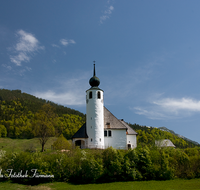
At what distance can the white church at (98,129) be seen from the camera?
35781 millimetres

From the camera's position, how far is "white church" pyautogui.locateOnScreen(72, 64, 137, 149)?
35.8 metres

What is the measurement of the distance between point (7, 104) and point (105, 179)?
13839cm

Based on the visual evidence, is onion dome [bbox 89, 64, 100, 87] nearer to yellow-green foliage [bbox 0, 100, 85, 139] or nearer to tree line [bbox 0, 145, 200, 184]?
tree line [bbox 0, 145, 200, 184]

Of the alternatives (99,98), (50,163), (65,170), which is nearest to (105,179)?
(65,170)

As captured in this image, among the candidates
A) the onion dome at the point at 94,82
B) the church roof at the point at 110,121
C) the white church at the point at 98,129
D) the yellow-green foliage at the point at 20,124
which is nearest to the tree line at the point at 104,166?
the white church at the point at 98,129

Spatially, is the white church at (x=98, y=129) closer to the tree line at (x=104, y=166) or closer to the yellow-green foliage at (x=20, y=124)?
the tree line at (x=104, y=166)

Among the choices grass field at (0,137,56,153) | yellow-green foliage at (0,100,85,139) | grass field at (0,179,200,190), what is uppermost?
yellow-green foliage at (0,100,85,139)

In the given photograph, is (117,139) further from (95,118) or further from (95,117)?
(95,117)

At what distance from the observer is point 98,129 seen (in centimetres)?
3597

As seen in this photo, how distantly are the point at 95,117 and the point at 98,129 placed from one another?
7.37 ft

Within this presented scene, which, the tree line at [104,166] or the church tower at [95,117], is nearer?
the tree line at [104,166]

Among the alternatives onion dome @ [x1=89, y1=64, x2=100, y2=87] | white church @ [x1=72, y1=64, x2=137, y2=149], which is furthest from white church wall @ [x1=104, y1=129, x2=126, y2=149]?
onion dome @ [x1=89, y1=64, x2=100, y2=87]

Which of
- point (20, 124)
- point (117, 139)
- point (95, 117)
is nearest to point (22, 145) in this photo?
point (95, 117)

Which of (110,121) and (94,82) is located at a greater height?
(94,82)
